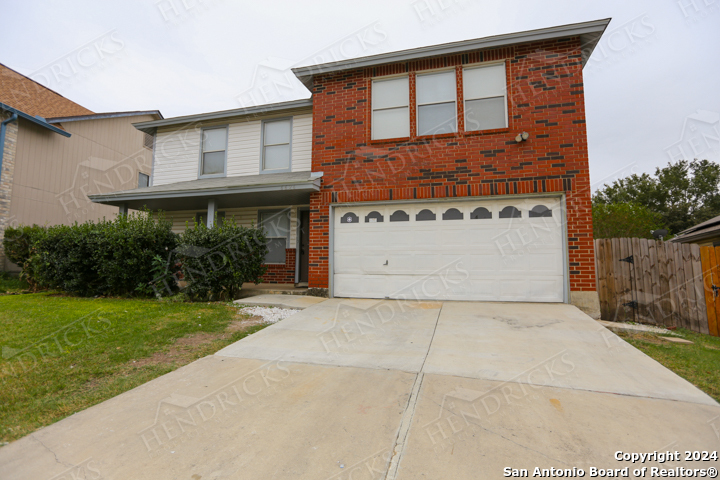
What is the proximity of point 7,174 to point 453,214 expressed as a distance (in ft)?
47.8

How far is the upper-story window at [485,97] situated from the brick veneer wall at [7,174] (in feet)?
48.1

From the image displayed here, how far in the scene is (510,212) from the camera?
7160mm

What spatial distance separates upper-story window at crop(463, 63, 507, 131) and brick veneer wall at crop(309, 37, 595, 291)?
6.3 inches

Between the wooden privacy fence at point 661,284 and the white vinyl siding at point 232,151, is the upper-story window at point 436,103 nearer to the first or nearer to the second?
the white vinyl siding at point 232,151

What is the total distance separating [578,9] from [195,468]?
10.9m

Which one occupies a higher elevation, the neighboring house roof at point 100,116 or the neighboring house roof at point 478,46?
the neighboring house roof at point 100,116

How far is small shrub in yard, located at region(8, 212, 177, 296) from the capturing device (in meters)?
8.00

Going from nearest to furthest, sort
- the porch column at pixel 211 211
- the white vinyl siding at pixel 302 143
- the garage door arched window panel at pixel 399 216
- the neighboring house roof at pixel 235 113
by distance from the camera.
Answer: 1. the garage door arched window panel at pixel 399 216
2. the porch column at pixel 211 211
3. the neighboring house roof at pixel 235 113
4. the white vinyl siding at pixel 302 143

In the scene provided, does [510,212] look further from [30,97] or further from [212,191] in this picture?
[30,97]

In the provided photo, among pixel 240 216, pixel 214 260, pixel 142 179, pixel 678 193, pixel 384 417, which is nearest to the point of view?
pixel 384 417

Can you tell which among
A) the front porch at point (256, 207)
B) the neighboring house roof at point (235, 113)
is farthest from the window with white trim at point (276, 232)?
the neighboring house roof at point (235, 113)

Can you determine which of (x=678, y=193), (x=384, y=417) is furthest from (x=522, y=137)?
(x=678, y=193)

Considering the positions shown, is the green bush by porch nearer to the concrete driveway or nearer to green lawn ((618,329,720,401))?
the concrete driveway

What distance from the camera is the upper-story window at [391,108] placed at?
8.02m
